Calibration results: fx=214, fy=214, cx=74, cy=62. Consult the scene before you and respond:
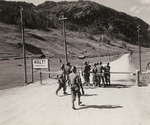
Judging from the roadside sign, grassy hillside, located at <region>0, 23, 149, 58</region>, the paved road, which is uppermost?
grassy hillside, located at <region>0, 23, 149, 58</region>

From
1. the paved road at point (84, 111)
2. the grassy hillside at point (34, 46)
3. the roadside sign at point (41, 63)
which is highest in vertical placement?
the grassy hillside at point (34, 46)

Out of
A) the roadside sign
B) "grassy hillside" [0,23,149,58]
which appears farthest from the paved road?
"grassy hillside" [0,23,149,58]

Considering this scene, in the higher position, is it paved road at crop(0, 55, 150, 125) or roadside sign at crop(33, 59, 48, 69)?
roadside sign at crop(33, 59, 48, 69)

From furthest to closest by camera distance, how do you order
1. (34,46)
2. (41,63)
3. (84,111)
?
(34,46) < (41,63) < (84,111)

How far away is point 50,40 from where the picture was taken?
104 meters

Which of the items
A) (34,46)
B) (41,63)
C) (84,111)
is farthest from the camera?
(34,46)

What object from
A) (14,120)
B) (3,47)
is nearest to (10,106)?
(14,120)

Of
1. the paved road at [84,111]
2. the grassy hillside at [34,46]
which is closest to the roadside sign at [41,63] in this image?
the paved road at [84,111]

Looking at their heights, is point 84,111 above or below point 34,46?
below

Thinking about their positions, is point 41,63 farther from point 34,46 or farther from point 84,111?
point 34,46

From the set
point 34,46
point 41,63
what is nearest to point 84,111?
point 41,63

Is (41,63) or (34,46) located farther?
(34,46)

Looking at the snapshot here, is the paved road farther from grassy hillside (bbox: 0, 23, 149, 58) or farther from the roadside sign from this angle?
grassy hillside (bbox: 0, 23, 149, 58)

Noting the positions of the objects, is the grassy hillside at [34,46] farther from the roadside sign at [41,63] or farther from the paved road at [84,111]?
the paved road at [84,111]
